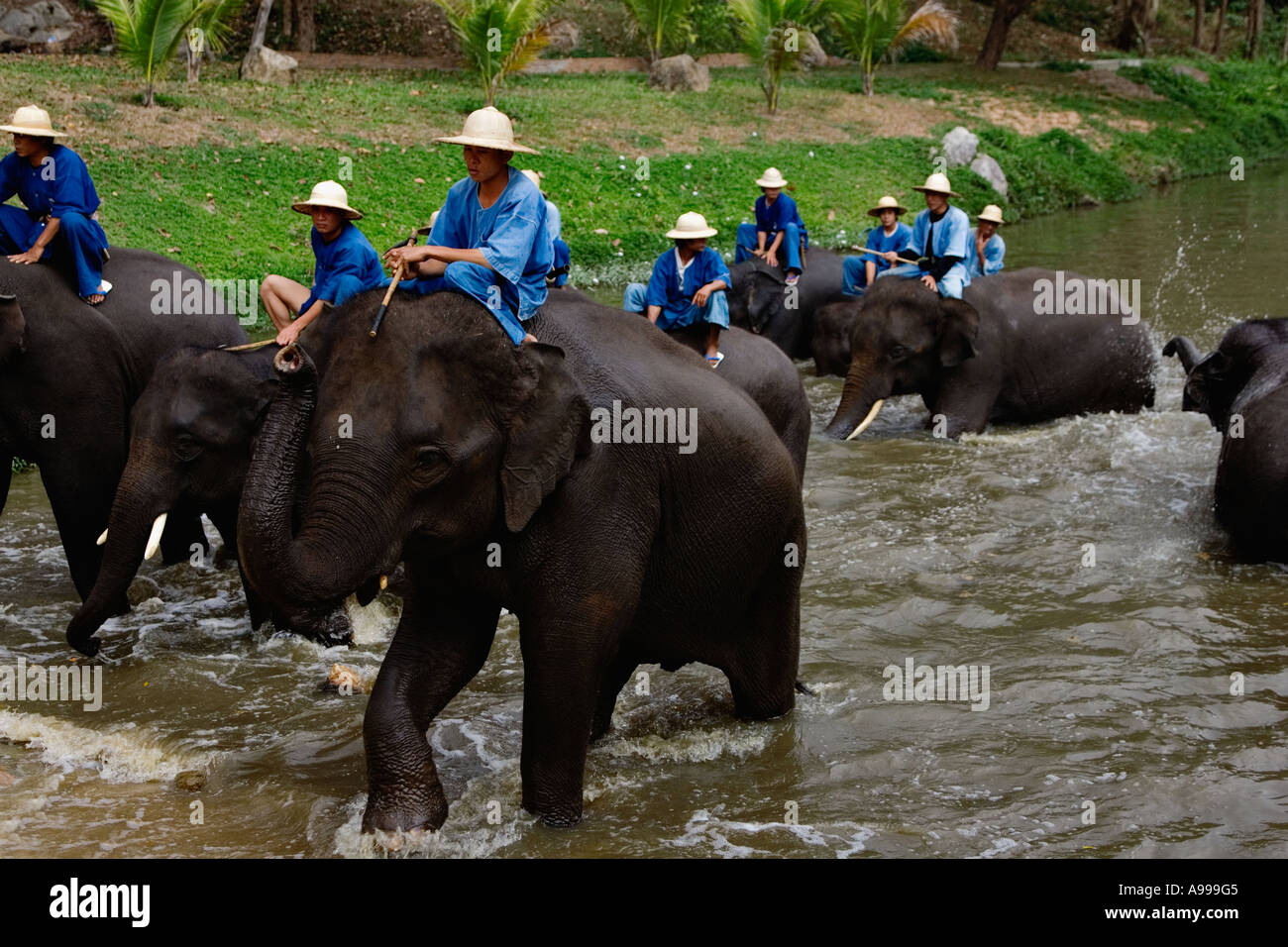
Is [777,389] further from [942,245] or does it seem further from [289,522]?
[289,522]

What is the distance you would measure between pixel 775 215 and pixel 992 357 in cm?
267

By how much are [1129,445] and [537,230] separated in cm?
722

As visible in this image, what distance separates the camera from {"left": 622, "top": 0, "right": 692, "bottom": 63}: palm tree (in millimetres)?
26047

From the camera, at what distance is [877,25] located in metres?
27.5

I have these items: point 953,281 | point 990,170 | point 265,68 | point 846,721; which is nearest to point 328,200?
point 846,721

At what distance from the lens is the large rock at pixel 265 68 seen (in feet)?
74.6

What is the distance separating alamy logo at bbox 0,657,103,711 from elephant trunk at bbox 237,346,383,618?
2.82 meters

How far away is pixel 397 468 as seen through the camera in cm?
471

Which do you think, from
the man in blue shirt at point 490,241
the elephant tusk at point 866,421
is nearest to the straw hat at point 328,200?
the man in blue shirt at point 490,241

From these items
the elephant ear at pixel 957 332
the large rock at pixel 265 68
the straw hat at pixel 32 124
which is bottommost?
the elephant ear at pixel 957 332

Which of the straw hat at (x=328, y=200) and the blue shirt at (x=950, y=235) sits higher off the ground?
the straw hat at (x=328, y=200)

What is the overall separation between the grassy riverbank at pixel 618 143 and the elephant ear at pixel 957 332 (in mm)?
7040

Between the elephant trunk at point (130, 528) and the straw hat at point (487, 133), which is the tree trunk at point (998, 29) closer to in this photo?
the elephant trunk at point (130, 528)

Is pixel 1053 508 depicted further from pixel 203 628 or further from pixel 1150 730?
pixel 203 628
